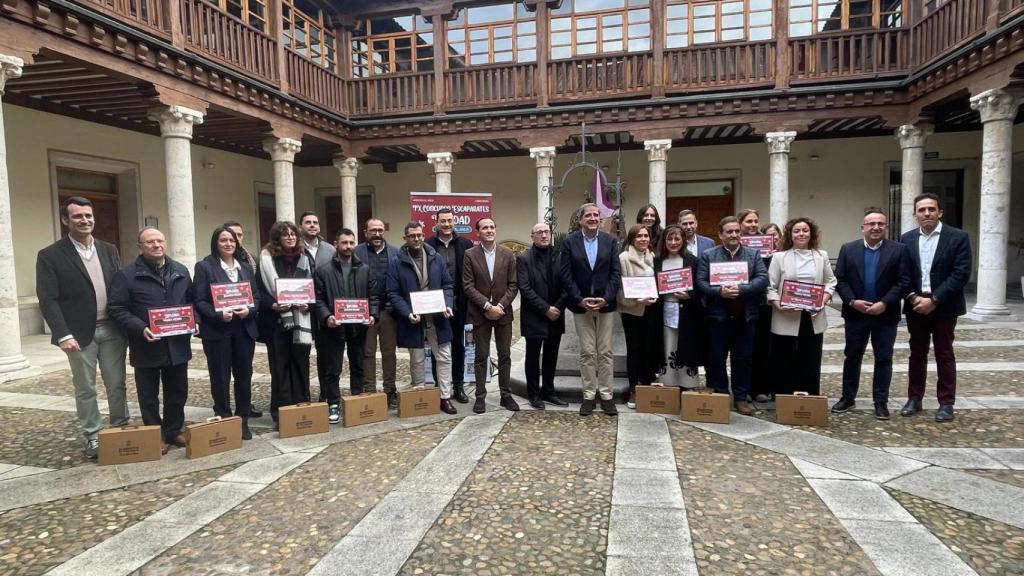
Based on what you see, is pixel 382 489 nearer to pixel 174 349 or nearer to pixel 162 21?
pixel 174 349

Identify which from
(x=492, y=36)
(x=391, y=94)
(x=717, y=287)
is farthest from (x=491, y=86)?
(x=717, y=287)

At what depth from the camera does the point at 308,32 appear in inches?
507

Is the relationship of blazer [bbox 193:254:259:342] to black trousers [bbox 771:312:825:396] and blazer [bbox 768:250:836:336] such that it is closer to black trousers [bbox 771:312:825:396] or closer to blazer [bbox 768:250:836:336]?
blazer [bbox 768:250:836:336]

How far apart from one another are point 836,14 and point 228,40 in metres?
12.1

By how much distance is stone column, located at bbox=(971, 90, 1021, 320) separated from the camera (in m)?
8.98

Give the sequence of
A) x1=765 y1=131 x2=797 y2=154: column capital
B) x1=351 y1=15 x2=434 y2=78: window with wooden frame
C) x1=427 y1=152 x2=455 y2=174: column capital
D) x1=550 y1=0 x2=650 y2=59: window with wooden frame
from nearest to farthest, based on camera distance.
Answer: x1=765 y1=131 x2=797 y2=154: column capital → x1=550 y1=0 x2=650 y2=59: window with wooden frame → x1=427 y1=152 x2=455 y2=174: column capital → x1=351 y1=15 x2=434 y2=78: window with wooden frame

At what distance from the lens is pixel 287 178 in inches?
461

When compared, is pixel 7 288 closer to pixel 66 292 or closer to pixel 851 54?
pixel 66 292

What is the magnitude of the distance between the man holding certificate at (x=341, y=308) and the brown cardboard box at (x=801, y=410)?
3.32m

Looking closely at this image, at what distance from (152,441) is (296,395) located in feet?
3.46

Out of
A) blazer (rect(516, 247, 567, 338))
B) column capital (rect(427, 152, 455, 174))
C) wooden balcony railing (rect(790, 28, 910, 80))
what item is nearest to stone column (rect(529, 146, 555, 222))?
column capital (rect(427, 152, 455, 174))

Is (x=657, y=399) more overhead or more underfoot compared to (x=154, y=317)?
more underfoot

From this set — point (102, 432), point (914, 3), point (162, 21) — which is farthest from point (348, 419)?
point (914, 3)

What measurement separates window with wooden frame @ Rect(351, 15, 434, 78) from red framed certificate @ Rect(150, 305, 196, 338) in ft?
36.8
